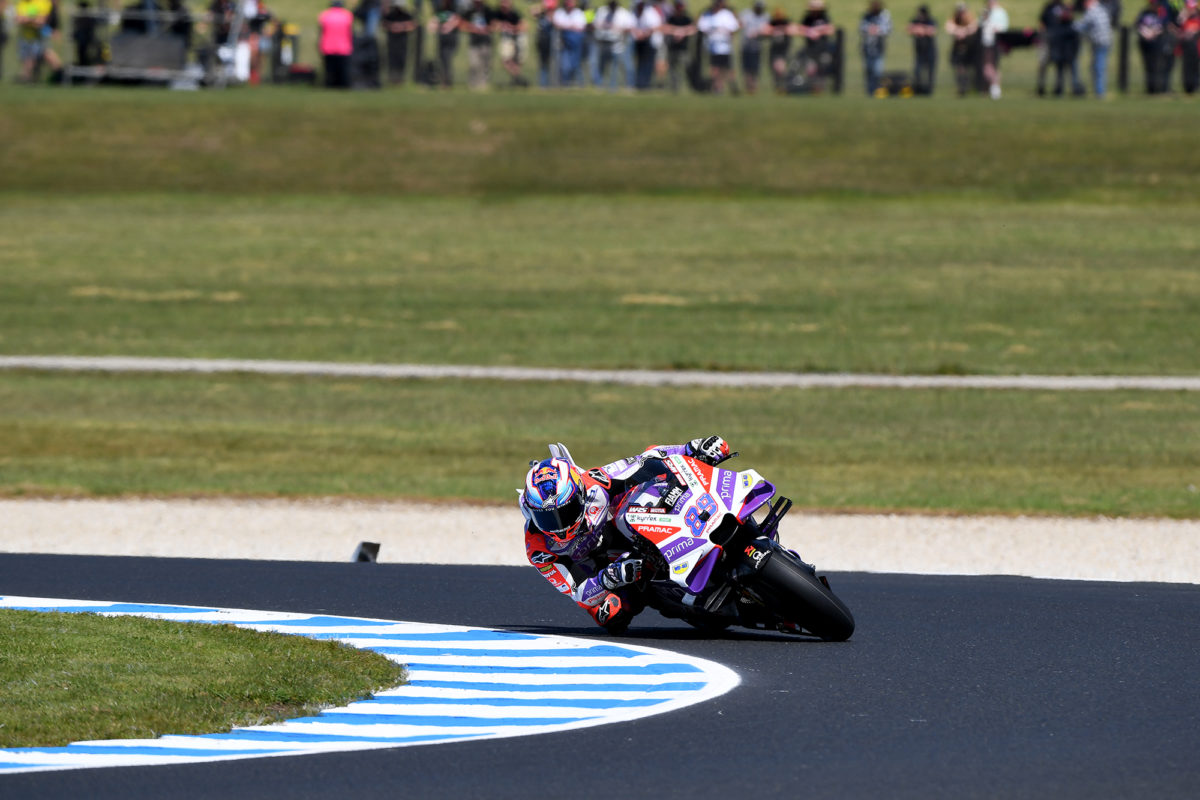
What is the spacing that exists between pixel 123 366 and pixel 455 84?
23238 mm

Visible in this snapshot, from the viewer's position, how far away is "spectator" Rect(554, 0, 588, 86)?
4466 centimetres

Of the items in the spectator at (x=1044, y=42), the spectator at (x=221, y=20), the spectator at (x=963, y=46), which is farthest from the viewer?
the spectator at (x=221, y=20)

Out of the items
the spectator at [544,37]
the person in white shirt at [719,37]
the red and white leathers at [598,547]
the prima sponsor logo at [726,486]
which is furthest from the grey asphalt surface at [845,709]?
the spectator at [544,37]

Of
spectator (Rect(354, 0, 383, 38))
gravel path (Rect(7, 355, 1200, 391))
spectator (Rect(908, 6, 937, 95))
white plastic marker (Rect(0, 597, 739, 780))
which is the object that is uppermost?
spectator (Rect(354, 0, 383, 38))

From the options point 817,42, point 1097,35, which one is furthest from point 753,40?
point 1097,35

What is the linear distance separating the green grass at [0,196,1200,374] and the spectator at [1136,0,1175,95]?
5.94m

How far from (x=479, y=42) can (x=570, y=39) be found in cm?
245

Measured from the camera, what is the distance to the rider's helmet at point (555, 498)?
10.6 meters

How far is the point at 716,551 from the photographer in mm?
10719

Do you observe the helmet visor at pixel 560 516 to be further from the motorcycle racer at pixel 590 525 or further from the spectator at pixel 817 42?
the spectator at pixel 817 42

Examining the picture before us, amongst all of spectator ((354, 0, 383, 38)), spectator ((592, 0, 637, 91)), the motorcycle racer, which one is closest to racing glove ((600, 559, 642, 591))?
the motorcycle racer

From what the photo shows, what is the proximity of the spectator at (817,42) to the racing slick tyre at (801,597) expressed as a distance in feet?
115

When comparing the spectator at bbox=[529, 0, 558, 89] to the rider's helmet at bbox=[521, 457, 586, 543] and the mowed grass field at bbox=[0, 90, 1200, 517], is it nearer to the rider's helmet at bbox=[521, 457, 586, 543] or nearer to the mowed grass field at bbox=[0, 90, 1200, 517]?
the mowed grass field at bbox=[0, 90, 1200, 517]

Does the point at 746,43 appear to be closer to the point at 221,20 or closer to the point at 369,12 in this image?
the point at 369,12
